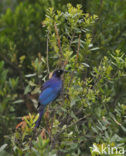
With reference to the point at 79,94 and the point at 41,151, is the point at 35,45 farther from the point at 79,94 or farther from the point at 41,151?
the point at 41,151

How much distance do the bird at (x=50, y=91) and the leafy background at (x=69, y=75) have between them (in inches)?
3.0

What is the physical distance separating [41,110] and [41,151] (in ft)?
2.75

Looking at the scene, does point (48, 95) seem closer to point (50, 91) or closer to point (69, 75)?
point (50, 91)

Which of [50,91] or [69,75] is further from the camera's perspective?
[50,91]

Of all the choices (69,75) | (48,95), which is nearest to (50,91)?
(48,95)

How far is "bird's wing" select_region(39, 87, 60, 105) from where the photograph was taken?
2.85m

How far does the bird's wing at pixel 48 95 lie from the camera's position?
285 cm

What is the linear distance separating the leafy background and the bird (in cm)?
8

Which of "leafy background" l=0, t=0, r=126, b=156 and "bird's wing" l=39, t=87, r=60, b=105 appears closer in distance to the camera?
"leafy background" l=0, t=0, r=126, b=156

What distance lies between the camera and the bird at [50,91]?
112 inches

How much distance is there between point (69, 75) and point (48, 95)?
16.3 inches

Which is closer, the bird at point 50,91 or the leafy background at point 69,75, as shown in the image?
the leafy background at point 69,75

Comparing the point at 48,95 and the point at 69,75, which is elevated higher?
the point at 69,75

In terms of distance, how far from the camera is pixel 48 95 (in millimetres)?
2908
